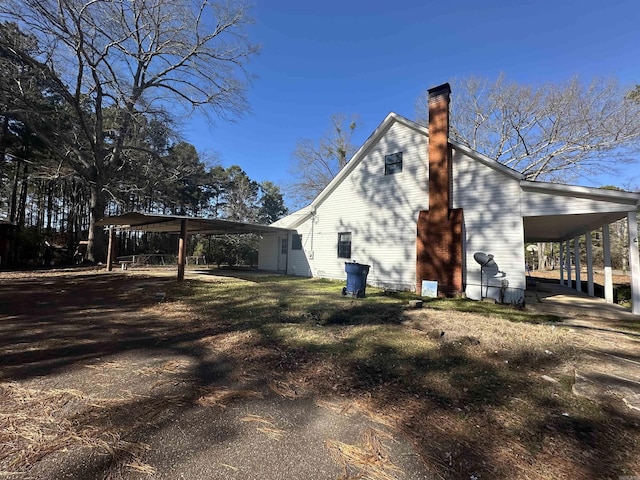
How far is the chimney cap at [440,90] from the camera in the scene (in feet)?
33.7

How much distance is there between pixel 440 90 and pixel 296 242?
9864 mm

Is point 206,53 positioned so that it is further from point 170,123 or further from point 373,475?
point 373,475

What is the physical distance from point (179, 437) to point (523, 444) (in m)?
2.70

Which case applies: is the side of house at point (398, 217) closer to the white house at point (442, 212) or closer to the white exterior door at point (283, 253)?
the white house at point (442, 212)

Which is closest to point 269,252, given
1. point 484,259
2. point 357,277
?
point 357,277

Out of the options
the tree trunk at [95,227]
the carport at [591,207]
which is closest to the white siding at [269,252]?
the tree trunk at [95,227]

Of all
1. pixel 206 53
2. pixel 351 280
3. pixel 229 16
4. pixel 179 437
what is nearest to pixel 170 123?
pixel 206 53

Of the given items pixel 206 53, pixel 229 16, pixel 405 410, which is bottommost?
pixel 405 410

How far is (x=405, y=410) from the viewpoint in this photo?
2.74 meters

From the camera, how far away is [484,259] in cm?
902

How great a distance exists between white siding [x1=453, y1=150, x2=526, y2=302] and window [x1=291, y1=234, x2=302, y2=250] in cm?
834

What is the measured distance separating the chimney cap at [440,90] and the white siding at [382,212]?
4.67 feet

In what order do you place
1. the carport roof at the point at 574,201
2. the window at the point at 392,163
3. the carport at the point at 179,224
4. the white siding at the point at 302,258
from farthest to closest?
the white siding at the point at 302,258 → the window at the point at 392,163 → the carport at the point at 179,224 → the carport roof at the point at 574,201

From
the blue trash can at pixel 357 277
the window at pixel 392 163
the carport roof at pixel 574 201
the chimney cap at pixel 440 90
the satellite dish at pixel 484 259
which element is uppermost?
the chimney cap at pixel 440 90
